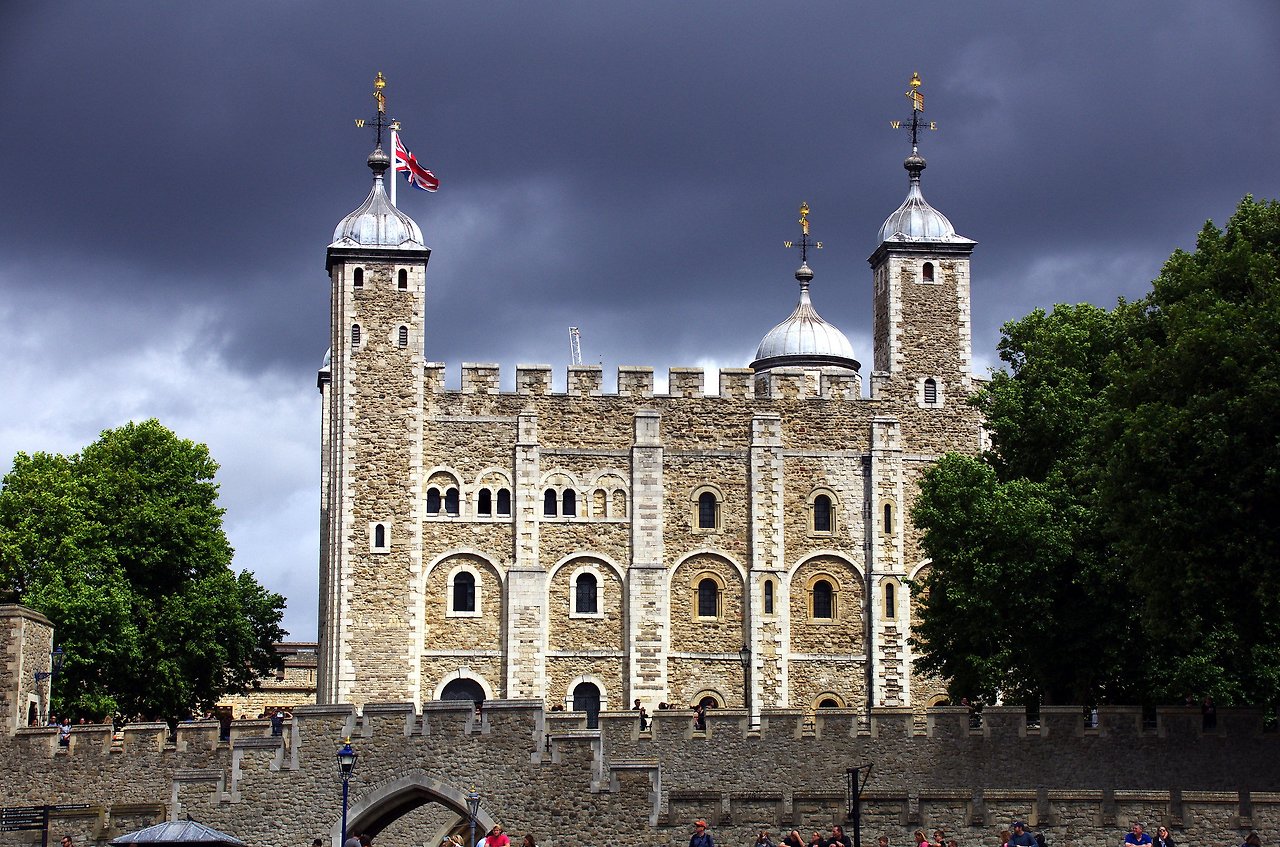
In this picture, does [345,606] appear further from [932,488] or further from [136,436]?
[932,488]

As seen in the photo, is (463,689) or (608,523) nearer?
(463,689)

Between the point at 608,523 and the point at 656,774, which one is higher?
the point at 608,523

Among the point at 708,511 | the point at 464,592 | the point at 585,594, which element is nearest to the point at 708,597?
the point at 708,511

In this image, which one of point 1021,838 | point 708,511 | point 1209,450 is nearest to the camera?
point 1021,838

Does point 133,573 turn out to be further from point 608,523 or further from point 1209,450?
point 1209,450

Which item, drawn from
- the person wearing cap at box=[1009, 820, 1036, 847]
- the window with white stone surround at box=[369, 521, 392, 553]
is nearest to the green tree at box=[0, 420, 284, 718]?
the window with white stone surround at box=[369, 521, 392, 553]

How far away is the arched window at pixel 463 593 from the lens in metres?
60.0

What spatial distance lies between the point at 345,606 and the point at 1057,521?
21.4m

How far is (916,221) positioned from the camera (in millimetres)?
64562

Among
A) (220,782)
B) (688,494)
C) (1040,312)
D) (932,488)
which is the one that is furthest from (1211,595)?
(688,494)

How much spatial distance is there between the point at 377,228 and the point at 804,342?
15161mm

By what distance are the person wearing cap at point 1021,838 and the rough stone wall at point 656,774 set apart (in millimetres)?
1380

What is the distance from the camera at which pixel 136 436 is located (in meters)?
59.7

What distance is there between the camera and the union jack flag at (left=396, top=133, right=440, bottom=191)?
6288 centimetres
